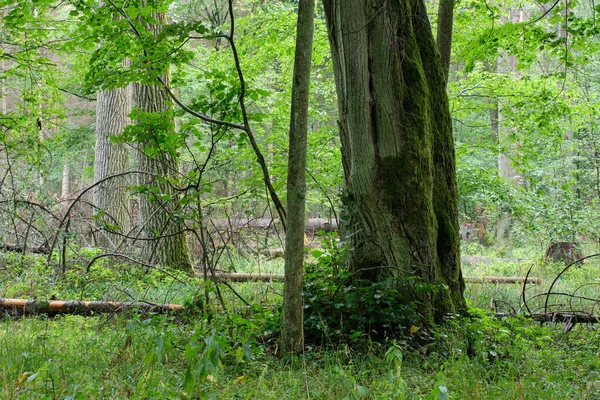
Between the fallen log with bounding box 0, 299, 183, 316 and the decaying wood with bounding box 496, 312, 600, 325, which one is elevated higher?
the fallen log with bounding box 0, 299, 183, 316

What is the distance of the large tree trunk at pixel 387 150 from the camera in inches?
207

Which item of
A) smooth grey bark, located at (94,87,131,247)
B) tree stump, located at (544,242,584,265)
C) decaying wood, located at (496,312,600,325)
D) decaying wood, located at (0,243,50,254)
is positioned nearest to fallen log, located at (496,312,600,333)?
decaying wood, located at (496,312,600,325)

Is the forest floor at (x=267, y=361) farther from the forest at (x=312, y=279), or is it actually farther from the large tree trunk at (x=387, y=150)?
the large tree trunk at (x=387, y=150)

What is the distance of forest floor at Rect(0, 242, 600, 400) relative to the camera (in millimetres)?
3123

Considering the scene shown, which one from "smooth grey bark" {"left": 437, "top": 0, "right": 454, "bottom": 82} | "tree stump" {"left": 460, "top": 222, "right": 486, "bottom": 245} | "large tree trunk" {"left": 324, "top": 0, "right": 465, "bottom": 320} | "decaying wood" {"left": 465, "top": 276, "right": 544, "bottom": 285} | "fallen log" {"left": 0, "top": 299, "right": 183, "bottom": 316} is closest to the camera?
"large tree trunk" {"left": 324, "top": 0, "right": 465, "bottom": 320}

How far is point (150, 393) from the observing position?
2.95 m

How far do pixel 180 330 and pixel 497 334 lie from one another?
2910 millimetres

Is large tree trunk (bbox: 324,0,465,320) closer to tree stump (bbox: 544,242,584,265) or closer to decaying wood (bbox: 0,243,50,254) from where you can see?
decaying wood (bbox: 0,243,50,254)

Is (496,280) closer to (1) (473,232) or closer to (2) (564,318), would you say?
(2) (564,318)

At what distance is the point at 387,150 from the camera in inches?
208

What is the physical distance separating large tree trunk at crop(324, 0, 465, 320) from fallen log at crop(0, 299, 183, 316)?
2317 mm

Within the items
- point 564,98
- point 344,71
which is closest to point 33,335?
point 344,71

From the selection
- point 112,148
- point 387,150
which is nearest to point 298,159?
point 387,150

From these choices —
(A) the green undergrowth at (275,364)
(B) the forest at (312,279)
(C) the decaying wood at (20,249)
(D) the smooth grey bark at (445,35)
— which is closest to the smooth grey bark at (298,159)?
(B) the forest at (312,279)
